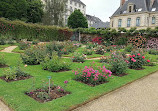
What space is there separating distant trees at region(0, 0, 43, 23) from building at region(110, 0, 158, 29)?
1939 centimetres

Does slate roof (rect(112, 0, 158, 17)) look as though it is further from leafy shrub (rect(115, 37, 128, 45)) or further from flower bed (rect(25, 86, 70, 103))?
flower bed (rect(25, 86, 70, 103))

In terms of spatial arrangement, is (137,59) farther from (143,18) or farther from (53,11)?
(53,11)

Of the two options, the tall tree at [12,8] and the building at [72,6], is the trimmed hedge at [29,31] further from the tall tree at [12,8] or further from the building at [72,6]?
the building at [72,6]

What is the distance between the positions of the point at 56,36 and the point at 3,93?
19.2m

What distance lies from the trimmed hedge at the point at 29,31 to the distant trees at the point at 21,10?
1140cm

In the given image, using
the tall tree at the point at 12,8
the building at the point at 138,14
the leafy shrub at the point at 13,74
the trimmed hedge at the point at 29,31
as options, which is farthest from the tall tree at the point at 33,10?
the leafy shrub at the point at 13,74

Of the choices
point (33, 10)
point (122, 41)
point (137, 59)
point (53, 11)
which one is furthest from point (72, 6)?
point (137, 59)

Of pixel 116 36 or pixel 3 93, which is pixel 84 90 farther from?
pixel 116 36

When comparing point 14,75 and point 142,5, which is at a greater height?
point 142,5

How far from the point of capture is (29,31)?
18625 millimetres

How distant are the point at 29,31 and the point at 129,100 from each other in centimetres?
1707

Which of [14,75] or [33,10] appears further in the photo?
[33,10]

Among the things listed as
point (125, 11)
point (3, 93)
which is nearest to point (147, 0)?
point (125, 11)

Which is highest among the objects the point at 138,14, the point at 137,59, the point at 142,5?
the point at 142,5
